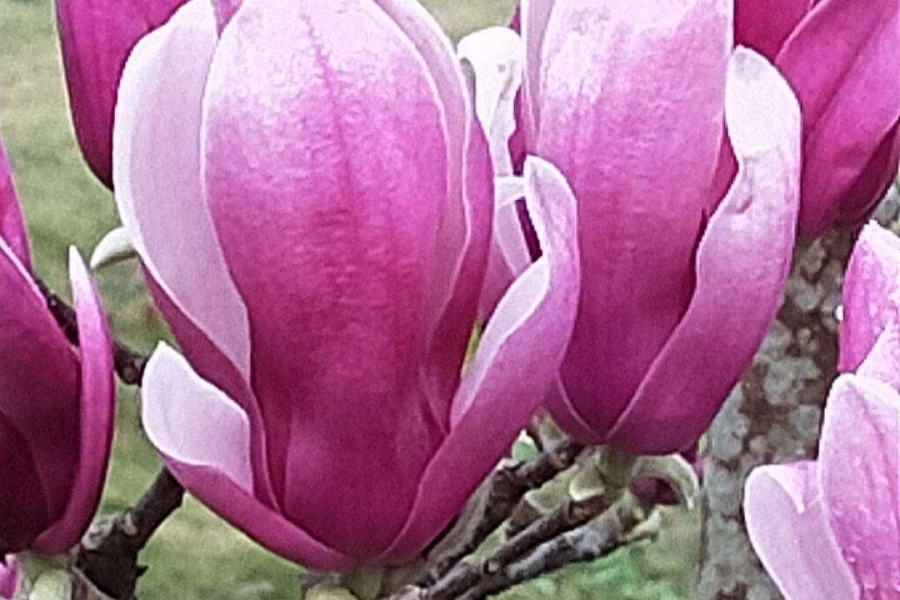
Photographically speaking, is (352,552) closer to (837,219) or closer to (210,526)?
(837,219)

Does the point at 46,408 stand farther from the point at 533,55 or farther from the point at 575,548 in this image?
the point at 575,548

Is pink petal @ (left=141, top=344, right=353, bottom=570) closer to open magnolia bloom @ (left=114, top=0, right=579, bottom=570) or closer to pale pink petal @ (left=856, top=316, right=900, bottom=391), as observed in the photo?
open magnolia bloom @ (left=114, top=0, right=579, bottom=570)

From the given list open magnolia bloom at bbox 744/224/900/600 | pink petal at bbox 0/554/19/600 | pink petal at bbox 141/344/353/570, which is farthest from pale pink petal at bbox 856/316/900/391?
pink petal at bbox 0/554/19/600

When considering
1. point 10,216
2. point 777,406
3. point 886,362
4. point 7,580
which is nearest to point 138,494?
point 777,406

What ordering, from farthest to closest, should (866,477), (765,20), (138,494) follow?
(138,494) < (765,20) < (866,477)

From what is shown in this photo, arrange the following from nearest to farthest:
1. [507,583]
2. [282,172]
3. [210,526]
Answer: [282,172]
[507,583]
[210,526]

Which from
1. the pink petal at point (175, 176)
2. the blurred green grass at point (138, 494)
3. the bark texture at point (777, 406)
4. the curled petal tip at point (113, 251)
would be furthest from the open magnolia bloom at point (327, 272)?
the blurred green grass at point (138, 494)

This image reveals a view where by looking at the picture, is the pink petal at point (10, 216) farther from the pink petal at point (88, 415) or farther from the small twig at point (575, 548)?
the small twig at point (575, 548)

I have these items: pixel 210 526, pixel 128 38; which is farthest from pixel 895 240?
pixel 210 526
